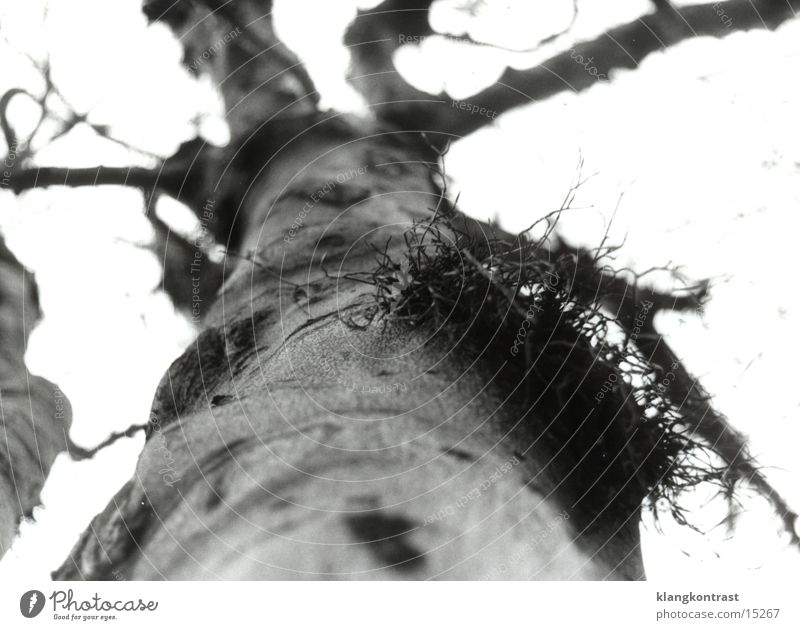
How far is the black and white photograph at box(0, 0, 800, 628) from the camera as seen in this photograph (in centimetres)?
47

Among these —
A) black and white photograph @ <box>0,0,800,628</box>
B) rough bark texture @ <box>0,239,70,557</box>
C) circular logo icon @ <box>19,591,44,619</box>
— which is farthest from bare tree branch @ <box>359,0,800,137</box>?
circular logo icon @ <box>19,591,44,619</box>

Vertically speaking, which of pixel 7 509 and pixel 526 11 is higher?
pixel 526 11

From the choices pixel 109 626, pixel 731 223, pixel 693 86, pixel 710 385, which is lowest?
pixel 109 626

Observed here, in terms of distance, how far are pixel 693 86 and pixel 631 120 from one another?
0.20 feet

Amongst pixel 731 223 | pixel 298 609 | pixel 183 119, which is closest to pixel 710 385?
pixel 731 223

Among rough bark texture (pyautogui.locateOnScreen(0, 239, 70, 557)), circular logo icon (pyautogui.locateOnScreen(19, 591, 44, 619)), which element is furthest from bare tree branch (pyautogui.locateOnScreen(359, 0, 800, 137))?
circular logo icon (pyautogui.locateOnScreen(19, 591, 44, 619))

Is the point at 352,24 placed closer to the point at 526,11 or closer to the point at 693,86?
the point at 526,11

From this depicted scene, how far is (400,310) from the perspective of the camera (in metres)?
0.46

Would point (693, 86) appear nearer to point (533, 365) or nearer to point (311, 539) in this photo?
point (533, 365)

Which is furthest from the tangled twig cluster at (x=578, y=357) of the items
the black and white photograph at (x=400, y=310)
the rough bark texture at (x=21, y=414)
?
the rough bark texture at (x=21, y=414)

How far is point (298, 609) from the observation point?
1.54ft

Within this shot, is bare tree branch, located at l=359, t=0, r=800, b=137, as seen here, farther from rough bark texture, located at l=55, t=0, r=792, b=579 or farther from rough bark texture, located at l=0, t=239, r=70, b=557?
rough bark texture, located at l=0, t=239, r=70, b=557

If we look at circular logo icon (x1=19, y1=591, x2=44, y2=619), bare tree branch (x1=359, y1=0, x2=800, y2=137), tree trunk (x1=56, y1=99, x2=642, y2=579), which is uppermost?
bare tree branch (x1=359, y1=0, x2=800, y2=137)

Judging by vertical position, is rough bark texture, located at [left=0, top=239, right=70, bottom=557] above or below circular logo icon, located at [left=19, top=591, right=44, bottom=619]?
above
